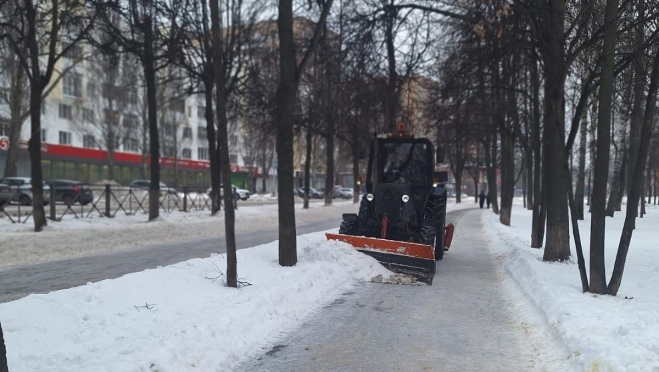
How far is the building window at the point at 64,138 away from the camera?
51.9 m

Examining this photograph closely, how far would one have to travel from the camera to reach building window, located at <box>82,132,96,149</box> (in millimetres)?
48603

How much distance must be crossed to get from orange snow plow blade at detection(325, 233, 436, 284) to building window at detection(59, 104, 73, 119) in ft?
161

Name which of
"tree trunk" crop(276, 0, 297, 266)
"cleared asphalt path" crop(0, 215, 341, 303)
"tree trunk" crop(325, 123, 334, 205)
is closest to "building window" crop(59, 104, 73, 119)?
"tree trunk" crop(325, 123, 334, 205)

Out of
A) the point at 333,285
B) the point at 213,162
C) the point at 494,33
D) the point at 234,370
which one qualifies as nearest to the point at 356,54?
the point at 494,33

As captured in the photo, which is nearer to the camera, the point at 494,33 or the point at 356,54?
the point at 494,33

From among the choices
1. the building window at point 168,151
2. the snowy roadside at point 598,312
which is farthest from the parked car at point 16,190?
the building window at point 168,151

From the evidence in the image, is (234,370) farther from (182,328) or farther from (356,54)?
(356,54)

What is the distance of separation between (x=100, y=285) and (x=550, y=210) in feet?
29.7

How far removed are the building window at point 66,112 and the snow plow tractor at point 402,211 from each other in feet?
155

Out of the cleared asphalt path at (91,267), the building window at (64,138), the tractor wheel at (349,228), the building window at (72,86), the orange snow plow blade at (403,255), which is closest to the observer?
the cleared asphalt path at (91,267)

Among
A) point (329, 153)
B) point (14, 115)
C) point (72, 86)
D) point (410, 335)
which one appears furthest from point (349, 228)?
point (72, 86)

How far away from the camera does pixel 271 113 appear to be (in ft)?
85.6

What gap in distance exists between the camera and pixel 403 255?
1008 cm

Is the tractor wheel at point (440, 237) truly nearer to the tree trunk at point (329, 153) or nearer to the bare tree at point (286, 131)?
the bare tree at point (286, 131)
